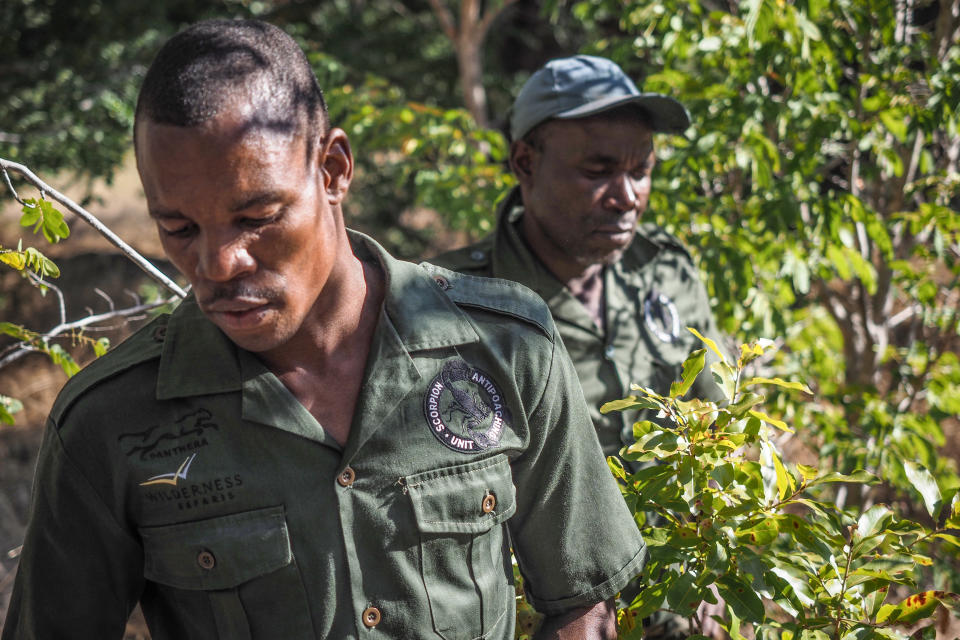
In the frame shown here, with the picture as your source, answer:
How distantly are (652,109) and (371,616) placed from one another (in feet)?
6.29

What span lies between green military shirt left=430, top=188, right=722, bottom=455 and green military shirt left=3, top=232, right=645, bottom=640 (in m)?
0.92

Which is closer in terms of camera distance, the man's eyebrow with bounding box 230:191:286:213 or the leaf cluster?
the man's eyebrow with bounding box 230:191:286:213

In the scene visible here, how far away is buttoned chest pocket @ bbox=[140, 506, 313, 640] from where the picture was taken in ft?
4.73

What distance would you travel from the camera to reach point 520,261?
9.17 feet

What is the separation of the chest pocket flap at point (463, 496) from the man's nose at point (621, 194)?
130cm

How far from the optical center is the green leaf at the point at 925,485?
1.77 m

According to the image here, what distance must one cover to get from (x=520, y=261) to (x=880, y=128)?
1661mm

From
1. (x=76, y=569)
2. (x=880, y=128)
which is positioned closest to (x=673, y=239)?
(x=880, y=128)

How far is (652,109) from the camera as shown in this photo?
280cm

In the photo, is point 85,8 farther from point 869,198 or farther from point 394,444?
point 394,444

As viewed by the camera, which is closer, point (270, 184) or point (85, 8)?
point (270, 184)

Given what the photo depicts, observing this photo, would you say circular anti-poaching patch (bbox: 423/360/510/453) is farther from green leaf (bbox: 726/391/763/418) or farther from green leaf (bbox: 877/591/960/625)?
green leaf (bbox: 877/591/960/625)

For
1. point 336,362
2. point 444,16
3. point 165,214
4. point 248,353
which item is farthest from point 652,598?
point 444,16

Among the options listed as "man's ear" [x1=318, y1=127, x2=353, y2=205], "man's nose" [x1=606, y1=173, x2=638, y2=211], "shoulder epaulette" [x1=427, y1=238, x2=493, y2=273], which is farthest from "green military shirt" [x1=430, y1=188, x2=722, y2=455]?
"man's ear" [x1=318, y1=127, x2=353, y2=205]
